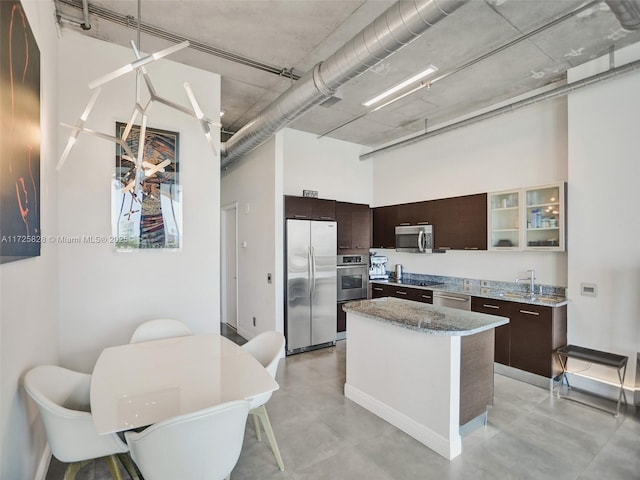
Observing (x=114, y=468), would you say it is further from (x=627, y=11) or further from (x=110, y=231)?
(x=627, y=11)

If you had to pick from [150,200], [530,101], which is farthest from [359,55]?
[530,101]

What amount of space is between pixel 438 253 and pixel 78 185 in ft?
15.0

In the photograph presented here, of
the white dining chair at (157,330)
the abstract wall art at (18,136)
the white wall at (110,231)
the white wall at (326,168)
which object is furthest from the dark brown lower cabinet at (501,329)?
the abstract wall art at (18,136)

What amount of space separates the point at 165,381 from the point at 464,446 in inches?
86.0

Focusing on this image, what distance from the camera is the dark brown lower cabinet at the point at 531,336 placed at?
328 cm

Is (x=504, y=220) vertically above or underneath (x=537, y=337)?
above

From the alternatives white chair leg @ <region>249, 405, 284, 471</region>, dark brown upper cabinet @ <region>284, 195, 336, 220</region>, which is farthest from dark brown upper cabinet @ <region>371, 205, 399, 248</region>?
white chair leg @ <region>249, 405, 284, 471</region>

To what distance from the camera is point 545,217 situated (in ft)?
11.7

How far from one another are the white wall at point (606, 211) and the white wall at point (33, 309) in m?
4.53

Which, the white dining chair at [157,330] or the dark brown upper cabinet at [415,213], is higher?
the dark brown upper cabinet at [415,213]

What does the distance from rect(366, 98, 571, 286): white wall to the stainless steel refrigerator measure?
60.6 inches

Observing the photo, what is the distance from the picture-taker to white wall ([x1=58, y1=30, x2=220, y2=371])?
8.80 feet

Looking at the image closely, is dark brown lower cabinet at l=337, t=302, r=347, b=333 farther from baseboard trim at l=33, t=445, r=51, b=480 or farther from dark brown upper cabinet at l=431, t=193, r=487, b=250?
baseboard trim at l=33, t=445, r=51, b=480

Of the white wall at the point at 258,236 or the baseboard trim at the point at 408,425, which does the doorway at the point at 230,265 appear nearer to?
the white wall at the point at 258,236
